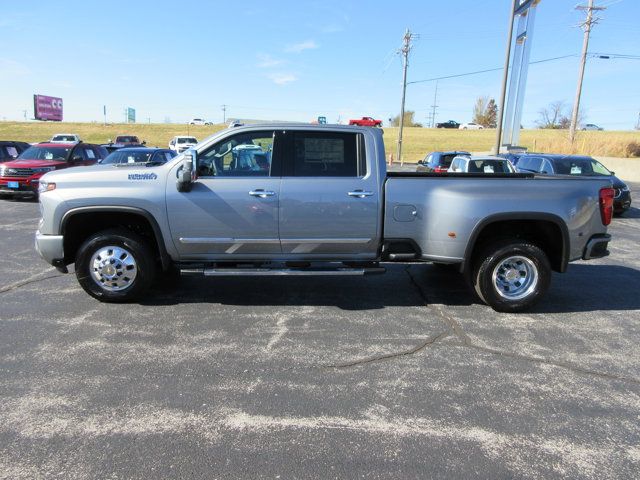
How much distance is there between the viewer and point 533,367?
13.3 feet

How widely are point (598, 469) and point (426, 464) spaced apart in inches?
39.6

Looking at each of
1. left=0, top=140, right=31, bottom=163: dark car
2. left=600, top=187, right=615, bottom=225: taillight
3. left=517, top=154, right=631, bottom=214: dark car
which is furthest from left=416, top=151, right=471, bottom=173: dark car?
left=0, top=140, right=31, bottom=163: dark car

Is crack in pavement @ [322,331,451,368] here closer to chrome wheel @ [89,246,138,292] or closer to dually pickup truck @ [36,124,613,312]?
dually pickup truck @ [36,124,613,312]

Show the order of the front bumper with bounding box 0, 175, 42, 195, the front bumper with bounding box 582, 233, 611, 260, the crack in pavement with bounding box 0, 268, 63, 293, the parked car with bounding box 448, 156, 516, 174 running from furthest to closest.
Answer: the parked car with bounding box 448, 156, 516, 174 → the front bumper with bounding box 0, 175, 42, 195 → the crack in pavement with bounding box 0, 268, 63, 293 → the front bumper with bounding box 582, 233, 611, 260

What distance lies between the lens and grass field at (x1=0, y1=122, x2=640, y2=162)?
3725cm

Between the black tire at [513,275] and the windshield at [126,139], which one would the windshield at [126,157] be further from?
the windshield at [126,139]

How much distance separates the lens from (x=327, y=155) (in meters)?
5.24

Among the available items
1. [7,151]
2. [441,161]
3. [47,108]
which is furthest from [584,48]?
[47,108]

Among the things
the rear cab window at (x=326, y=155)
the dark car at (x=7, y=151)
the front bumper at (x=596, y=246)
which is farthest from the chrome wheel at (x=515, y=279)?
the dark car at (x=7, y=151)

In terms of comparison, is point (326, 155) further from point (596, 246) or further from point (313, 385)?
point (596, 246)

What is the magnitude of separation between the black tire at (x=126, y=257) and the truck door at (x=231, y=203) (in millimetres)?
409

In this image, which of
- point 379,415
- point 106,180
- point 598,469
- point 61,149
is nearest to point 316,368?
point 379,415

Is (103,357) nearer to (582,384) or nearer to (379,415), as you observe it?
(379,415)

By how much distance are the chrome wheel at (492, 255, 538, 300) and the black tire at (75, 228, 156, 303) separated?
12.9ft
